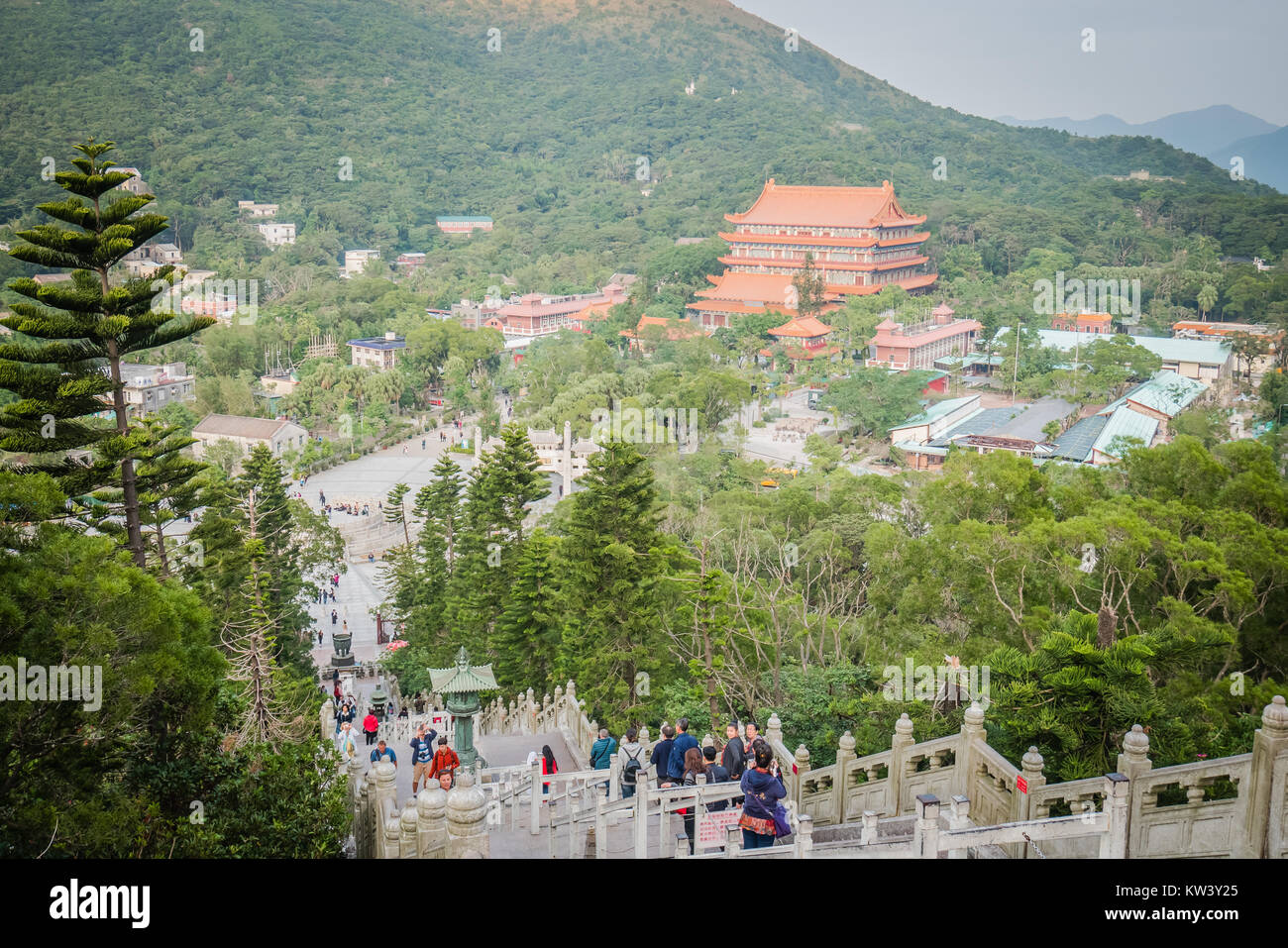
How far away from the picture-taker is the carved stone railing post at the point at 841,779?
8477 millimetres

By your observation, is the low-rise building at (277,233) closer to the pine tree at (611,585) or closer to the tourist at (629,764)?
the pine tree at (611,585)

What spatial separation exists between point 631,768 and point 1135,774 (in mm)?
3507

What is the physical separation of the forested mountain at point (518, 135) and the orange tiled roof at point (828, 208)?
379 inches

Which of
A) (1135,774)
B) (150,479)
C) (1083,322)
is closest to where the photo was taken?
(1135,774)

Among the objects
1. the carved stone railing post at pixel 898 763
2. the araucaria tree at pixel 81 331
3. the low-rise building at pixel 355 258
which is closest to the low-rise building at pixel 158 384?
the araucaria tree at pixel 81 331

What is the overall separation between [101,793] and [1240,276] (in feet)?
184

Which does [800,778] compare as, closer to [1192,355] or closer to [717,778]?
[717,778]

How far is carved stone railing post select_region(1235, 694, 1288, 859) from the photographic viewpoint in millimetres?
6223

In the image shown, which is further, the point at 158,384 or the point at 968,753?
the point at 158,384

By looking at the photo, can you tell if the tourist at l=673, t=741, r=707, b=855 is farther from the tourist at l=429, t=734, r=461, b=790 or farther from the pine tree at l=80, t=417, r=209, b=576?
the pine tree at l=80, t=417, r=209, b=576

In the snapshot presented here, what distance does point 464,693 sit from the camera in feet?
36.6

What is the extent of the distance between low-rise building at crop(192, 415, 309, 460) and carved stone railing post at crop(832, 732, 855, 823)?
3322 centimetres

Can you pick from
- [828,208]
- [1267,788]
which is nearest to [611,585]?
[1267,788]

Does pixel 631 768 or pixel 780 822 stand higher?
pixel 780 822
